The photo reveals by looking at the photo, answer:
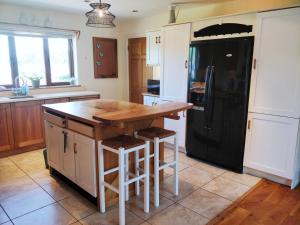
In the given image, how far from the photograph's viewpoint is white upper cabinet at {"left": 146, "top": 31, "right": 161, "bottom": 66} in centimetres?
405

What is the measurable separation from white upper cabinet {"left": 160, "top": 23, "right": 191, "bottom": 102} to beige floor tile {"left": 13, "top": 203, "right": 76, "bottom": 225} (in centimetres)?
227

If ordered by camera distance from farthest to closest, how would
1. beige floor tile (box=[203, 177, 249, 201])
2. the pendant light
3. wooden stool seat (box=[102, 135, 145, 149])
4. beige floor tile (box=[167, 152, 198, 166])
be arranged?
beige floor tile (box=[167, 152, 198, 166])
beige floor tile (box=[203, 177, 249, 201])
the pendant light
wooden stool seat (box=[102, 135, 145, 149])

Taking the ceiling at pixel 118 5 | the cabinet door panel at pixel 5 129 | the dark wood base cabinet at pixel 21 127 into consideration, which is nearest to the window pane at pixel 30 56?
the ceiling at pixel 118 5

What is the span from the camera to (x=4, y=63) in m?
4.00

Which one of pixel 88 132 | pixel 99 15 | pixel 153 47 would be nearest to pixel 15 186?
pixel 88 132

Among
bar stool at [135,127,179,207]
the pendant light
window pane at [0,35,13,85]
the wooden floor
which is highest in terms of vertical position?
the pendant light

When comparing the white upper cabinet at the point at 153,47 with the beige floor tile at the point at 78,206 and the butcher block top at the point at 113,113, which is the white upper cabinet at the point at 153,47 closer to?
the butcher block top at the point at 113,113

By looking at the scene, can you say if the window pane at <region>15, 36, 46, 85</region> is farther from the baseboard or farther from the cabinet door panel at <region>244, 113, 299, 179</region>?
the baseboard

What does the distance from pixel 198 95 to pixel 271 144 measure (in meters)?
1.15

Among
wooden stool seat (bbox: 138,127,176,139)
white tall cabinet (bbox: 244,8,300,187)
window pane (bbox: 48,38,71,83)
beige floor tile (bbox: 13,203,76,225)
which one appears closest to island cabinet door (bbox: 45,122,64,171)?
beige floor tile (bbox: 13,203,76,225)

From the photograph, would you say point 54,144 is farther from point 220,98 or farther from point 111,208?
point 220,98

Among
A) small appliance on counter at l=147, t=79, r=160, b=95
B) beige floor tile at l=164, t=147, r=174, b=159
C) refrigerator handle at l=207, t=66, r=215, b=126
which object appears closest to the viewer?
refrigerator handle at l=207, t=66, r=215, b=126

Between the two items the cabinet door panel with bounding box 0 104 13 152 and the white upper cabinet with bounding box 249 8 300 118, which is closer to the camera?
the white upper cabinet with bounding box 249 8 300 118

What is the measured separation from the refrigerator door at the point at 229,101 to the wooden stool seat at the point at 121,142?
1442mm
